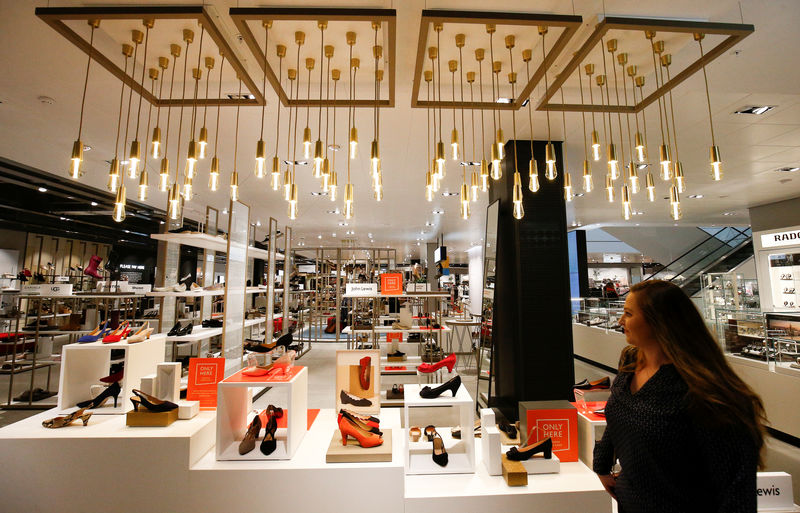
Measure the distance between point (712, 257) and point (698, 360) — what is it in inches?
588

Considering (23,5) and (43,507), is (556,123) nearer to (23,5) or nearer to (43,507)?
(23,5)

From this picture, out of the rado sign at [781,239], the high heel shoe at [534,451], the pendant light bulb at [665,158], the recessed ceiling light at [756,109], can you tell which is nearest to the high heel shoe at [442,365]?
the high heel shoe at [534,451]

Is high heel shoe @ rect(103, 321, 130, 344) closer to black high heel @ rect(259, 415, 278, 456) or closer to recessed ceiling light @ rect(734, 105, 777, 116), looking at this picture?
black high heel @ rect(259, 415, 278, 456)

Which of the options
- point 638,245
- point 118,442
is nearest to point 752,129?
point 118,442

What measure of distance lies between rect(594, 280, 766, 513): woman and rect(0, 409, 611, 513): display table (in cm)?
84

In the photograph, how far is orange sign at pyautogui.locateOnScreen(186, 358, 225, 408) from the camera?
2.42 m

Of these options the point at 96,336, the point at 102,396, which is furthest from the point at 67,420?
the point at 96,336

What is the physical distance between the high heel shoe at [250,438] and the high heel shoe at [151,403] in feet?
1.79

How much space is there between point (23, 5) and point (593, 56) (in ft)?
12.5

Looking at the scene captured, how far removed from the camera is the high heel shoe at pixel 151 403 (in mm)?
2141

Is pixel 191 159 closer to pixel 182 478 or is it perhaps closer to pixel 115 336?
pixel 115 336

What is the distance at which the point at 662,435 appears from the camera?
99 cm

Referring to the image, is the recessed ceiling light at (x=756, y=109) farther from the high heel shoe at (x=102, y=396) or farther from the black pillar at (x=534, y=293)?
the high heel shoe at (x=102, y=396)

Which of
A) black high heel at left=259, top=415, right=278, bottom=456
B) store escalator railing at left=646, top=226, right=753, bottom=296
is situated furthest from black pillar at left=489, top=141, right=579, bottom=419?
store escalator railing at left=646, top=226, right=753, bottom=296
